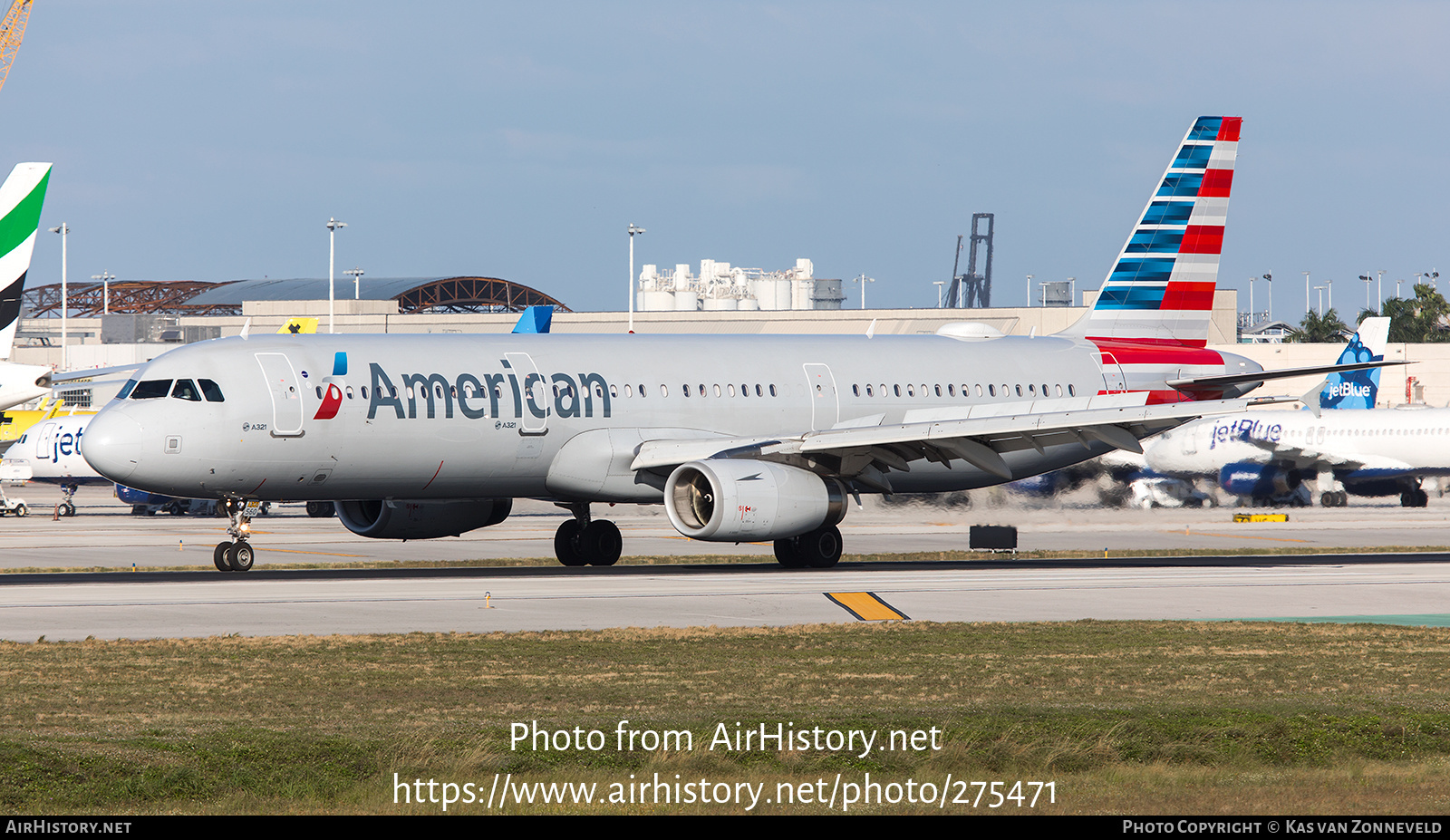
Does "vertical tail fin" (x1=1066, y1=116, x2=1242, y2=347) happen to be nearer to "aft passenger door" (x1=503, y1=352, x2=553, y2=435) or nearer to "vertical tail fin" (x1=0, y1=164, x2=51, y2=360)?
"aft passenger door" (x1=503, y1=352, x2=553, y2=435)

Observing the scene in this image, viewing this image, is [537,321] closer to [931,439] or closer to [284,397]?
[284,397]

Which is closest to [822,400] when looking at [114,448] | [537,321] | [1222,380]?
[537,321]

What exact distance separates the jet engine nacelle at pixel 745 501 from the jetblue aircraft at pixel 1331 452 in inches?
1524

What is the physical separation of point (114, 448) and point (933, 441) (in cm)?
1547

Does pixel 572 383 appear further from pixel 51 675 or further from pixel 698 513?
pixel 51 675

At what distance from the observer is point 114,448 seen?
2902cm

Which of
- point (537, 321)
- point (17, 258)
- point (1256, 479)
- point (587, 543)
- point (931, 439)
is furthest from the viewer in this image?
point (1256, 479)

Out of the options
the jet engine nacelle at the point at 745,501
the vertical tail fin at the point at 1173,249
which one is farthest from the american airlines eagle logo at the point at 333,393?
the vertical tail fin at the point at 1173,249

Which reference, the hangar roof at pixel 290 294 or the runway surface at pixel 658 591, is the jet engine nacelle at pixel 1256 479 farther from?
the hangar roof at pixel 290 294

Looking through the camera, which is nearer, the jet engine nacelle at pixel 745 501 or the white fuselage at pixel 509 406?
the white fuselage at pixel 509 406

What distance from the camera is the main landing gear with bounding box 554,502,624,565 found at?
35.9m

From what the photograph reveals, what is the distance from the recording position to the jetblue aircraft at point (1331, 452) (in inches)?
2657

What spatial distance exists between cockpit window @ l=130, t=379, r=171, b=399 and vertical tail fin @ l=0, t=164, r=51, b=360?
33.5 ft

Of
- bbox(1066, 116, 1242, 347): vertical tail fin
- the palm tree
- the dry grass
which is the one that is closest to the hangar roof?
→ the palm tree
